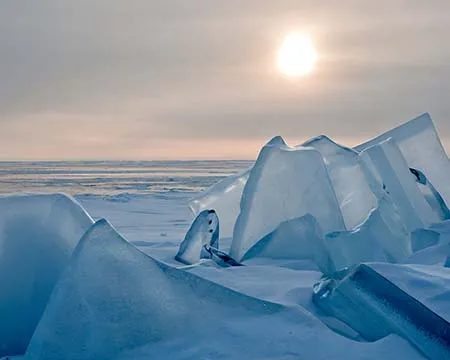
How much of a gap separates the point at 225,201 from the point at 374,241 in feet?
4.76

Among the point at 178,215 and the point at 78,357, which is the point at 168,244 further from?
the point at 178,215

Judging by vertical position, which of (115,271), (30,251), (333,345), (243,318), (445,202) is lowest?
(445,202)

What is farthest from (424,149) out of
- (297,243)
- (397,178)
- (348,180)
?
(297,243)

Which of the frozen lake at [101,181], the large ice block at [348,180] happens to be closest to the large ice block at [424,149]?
the large ice block at [348,180]

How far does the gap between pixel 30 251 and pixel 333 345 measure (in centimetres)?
109

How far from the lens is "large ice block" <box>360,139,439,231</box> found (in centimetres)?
376

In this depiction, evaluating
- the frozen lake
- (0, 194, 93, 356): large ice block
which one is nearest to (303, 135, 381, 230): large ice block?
(0, 194, 93, 356): large ice block

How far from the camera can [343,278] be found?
1.98m

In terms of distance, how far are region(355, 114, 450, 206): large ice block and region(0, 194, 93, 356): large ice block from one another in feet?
9.54

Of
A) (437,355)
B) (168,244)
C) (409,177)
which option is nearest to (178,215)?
(168,244)

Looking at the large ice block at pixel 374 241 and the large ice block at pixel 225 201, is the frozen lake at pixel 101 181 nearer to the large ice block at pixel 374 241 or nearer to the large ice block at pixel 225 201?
the large ice block at pixel 225 201

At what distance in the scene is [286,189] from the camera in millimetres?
3275

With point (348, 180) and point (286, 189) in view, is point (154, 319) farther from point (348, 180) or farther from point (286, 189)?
point (348, 180)

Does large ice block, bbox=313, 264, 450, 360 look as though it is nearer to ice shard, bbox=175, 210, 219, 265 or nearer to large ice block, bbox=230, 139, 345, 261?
large ice block, bbox=230, 139, 345, 261
